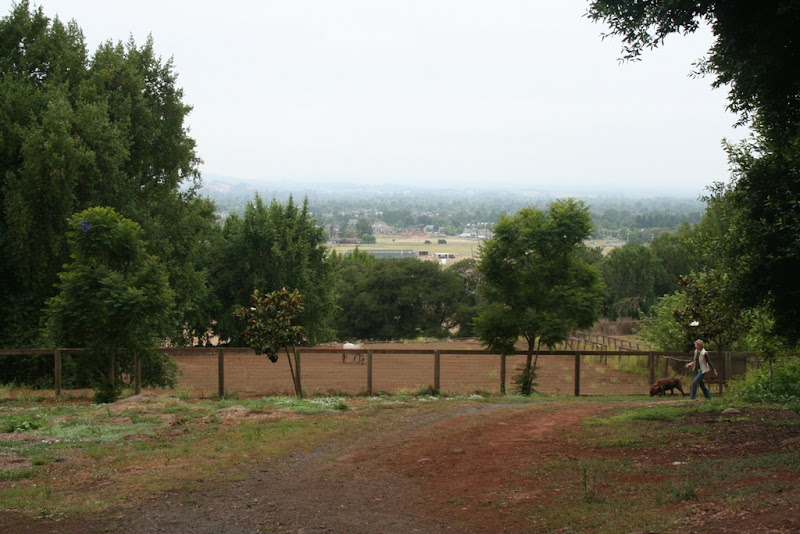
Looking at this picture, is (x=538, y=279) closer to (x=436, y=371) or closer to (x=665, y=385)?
(x=436, y=371)

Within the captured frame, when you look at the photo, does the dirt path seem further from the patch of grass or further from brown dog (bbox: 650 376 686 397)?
brown dog (bbox: 650 376 686 397)

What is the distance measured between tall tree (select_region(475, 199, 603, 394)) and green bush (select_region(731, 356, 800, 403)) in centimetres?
552

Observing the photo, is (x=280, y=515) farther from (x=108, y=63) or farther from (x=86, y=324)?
(x=108, y=63)

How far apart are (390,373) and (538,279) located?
562 centimetres

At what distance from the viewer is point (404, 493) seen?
9695mm

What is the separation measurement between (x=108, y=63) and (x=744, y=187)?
86.5 ft

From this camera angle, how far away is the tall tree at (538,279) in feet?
76.1

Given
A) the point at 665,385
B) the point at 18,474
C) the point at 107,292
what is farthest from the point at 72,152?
the point at 665,385

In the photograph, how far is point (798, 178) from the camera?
36.2 feet

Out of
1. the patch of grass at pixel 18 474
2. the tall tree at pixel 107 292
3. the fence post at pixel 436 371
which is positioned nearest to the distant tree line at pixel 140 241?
the tall tree at pixel 107 292

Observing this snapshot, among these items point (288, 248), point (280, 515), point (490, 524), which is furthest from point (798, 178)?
point (288, 248)

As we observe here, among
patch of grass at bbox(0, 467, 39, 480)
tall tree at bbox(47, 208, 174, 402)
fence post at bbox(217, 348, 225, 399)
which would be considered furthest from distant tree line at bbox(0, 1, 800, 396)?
patch of grass at bbox(0, 467, 39, 480)

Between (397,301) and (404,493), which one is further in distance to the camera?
(397,301)

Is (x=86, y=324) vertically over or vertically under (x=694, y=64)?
under
